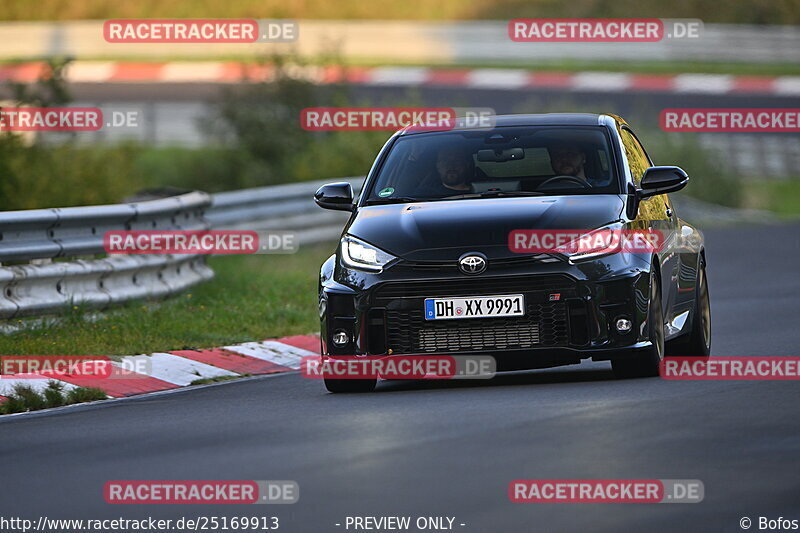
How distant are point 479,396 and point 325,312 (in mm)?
1177

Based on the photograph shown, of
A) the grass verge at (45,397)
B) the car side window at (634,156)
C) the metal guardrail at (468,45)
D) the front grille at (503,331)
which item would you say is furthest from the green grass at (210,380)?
the metal guardrail at (468,45)

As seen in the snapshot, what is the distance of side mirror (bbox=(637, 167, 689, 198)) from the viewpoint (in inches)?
445

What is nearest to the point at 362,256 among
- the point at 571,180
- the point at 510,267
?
the point at 510,267

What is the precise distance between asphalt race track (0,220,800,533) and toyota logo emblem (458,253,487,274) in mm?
663

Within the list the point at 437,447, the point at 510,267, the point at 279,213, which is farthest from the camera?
the point at 279,213

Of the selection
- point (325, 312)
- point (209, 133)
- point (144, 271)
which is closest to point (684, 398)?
point (325, 312)

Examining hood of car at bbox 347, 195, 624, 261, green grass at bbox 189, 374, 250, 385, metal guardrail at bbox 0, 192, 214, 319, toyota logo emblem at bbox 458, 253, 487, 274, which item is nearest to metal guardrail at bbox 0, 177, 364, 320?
metal guardrail at bbox 0, 192, 214, 319

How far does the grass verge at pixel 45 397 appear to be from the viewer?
35.9ft

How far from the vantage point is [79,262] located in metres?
14.2

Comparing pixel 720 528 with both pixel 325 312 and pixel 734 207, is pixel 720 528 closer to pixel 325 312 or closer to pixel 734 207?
pixel 325 312

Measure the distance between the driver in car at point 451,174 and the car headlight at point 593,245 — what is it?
3.75 feet

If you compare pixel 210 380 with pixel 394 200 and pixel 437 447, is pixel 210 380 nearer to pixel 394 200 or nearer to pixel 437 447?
pixel 394 200

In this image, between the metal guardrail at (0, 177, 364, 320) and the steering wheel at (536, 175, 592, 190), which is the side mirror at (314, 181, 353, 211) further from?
the metal guardrail at (0, 177, 364, 320)

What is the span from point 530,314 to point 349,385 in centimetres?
121
